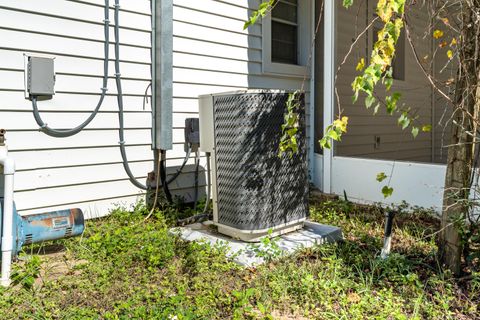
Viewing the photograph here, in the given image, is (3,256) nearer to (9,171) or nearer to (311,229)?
(9,171)

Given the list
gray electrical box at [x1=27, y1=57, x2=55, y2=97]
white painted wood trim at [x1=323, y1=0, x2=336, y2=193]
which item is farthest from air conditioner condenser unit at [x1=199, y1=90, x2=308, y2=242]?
white painted wood trim at [x1=323, y1=0, x2=336, y2=193]

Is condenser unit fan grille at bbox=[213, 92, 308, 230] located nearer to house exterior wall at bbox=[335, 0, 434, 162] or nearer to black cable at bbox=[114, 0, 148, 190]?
black cable at bbox=[114, 0, 148, 190]

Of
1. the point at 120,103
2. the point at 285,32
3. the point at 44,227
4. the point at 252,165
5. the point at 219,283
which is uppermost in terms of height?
the point at 285,32

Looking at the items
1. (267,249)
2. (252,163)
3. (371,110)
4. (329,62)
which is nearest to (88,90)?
(252,163)

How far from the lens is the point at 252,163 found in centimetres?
303

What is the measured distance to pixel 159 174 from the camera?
400 cm

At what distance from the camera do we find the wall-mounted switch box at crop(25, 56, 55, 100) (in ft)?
10.2

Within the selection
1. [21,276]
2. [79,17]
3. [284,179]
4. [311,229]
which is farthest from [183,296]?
[79,17]

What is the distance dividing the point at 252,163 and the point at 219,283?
0.89 meters

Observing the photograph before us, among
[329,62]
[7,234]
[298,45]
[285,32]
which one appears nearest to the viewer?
[7,234]

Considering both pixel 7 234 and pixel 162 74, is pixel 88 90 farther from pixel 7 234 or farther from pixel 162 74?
pixel 7 234

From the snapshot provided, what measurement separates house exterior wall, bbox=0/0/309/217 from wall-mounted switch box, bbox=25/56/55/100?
6 centimetres

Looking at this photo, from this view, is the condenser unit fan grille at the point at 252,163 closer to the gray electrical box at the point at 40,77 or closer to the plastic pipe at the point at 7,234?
the gray electrical box at the point at 40,77

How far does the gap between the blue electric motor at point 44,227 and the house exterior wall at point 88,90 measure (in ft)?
1.54
